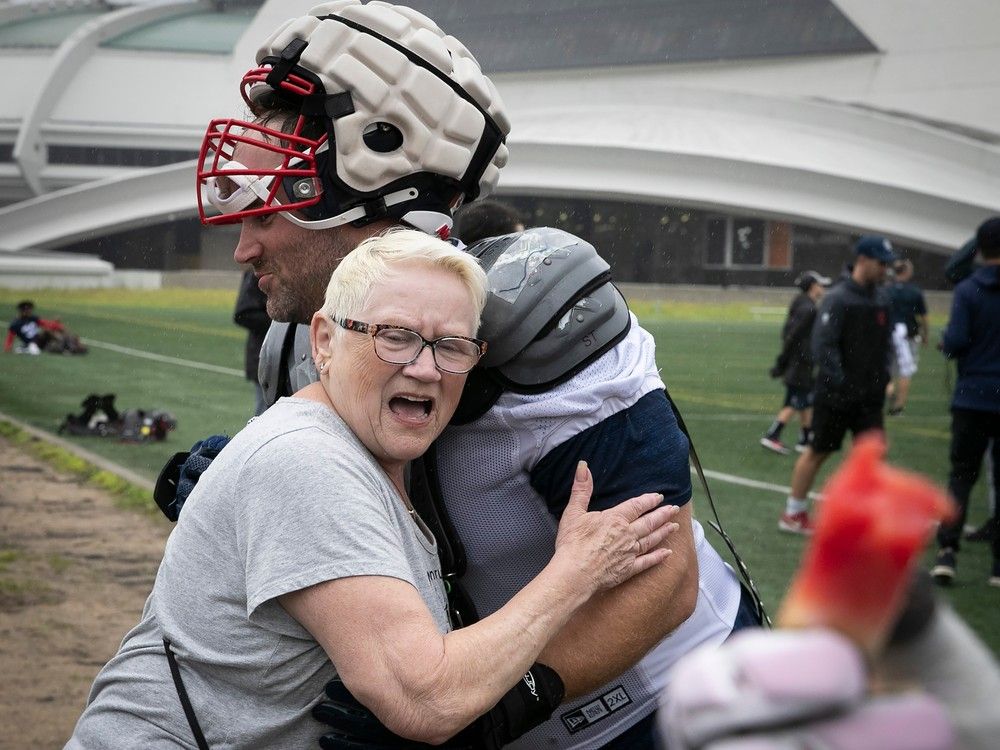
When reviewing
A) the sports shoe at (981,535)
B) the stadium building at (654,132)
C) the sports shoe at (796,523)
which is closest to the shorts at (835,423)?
the sports shoe at (796,523)

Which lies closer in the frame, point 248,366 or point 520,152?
point 248,366

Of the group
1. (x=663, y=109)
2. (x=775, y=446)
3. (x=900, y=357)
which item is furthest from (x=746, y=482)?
(x=663, y=109)

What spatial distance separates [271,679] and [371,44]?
118cm

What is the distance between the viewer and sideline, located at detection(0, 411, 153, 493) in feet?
33.3

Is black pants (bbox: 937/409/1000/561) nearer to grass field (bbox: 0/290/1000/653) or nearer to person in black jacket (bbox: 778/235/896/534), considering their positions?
grass field (bbox: 0/290/1000/653)

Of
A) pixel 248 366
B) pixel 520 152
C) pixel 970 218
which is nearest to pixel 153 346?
pixel 248 366

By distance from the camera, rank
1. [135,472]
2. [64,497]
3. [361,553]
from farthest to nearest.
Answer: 1. [135,472]
2. [64,497]
3. [361,553]

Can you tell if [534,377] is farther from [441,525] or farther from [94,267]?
[94,267]

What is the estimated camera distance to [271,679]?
71.9 inches

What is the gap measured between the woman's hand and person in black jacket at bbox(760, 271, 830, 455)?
1037 cm

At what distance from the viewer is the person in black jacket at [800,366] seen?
12203mm

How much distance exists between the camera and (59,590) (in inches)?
281

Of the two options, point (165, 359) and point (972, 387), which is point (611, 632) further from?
point (165, 359)

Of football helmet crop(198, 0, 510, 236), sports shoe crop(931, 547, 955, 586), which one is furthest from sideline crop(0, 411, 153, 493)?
football helmet crop(198, 0, 510, 236)
